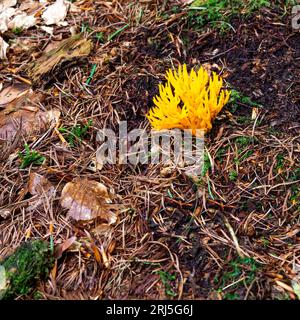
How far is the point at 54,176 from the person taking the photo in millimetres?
2869

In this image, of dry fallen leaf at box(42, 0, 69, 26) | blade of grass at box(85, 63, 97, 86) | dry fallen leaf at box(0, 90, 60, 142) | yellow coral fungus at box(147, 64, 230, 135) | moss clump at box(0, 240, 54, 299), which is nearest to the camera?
moss clump at box(0, 240, 54, 299)

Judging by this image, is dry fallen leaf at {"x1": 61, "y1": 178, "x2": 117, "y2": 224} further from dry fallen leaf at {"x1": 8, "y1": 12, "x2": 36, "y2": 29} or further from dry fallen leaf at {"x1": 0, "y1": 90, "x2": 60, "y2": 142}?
dry fallen leaf at {"x1": 8, "y1": 12, "x2": 36, "y2": 29}

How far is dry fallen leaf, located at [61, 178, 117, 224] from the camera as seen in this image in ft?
8.73

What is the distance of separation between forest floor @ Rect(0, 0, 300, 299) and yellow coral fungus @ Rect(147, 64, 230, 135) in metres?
0.15

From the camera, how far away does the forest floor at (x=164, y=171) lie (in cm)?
240

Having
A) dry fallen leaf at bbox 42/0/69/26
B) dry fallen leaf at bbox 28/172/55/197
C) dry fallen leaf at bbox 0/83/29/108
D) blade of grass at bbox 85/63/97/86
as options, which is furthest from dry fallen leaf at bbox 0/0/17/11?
dry fallen leaf at bbox 28/172/55/197

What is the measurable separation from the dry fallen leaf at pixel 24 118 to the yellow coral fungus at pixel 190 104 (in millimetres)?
757

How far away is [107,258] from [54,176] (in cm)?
68
